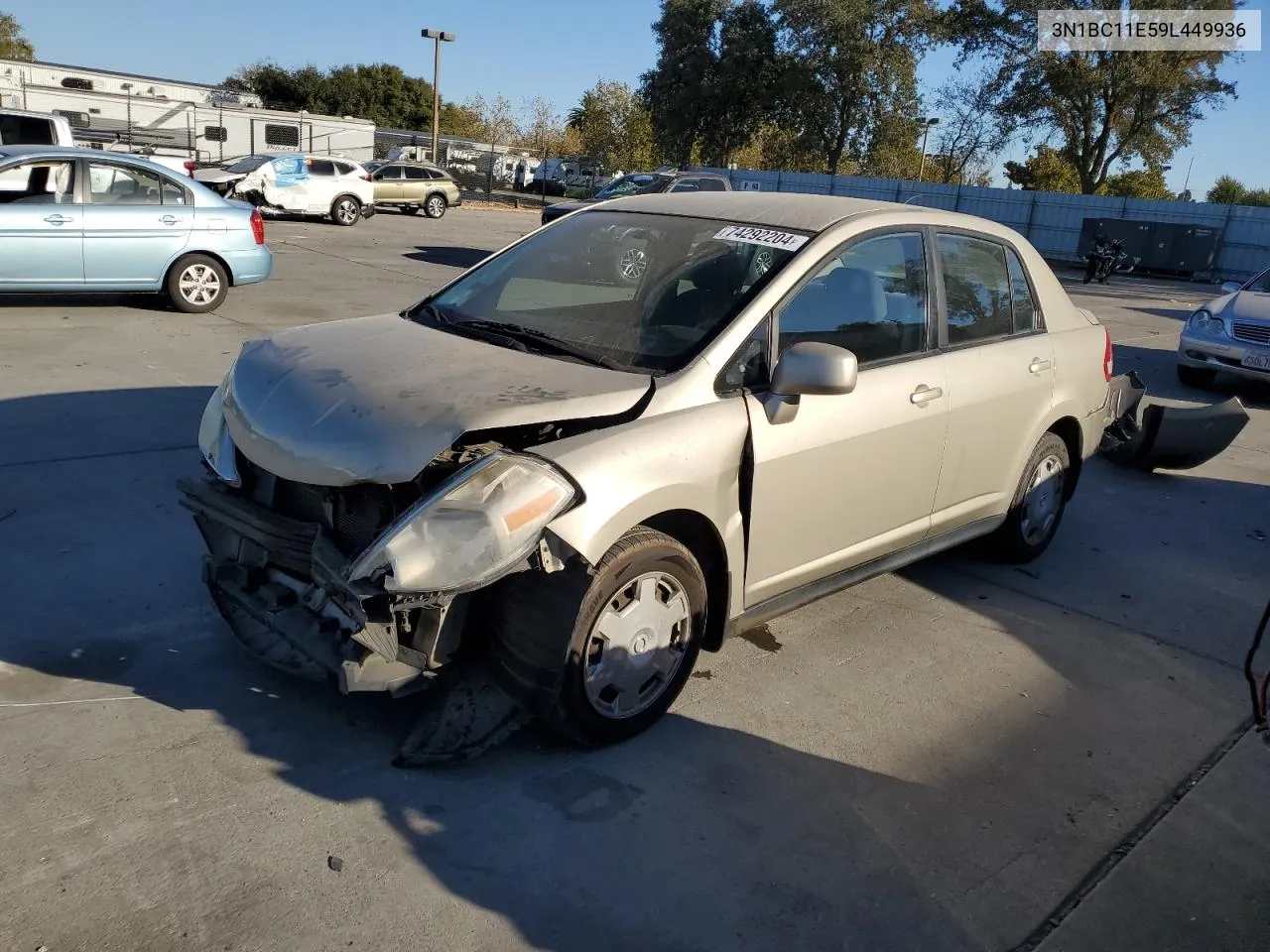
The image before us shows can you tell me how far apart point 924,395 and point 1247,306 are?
8.34 m

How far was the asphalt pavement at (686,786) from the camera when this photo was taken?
2.75 metres

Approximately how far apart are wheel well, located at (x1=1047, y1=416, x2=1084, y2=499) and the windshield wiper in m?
2.78

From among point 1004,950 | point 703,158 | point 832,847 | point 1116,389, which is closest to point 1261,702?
point 1004,950

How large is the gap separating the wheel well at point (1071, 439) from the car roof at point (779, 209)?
3.93 ft

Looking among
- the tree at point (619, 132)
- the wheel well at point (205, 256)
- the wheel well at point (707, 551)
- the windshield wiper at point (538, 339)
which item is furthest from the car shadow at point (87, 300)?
the tree at point (619, 132)

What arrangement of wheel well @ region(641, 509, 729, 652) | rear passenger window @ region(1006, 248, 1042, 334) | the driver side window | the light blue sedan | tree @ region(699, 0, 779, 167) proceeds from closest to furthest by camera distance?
wheel well @ region(641, 509, 729, 652) < the driver side window < rear passenger window @ region(1006, 248, 1042, 334) < the light blue sedan < tree @ region(699, 0, 779, 167)

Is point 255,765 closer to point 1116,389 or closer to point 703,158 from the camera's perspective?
point 1116,389

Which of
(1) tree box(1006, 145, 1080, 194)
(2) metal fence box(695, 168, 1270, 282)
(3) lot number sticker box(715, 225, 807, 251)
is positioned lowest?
(3) lot number sticker box(715, 225, 807, 251)

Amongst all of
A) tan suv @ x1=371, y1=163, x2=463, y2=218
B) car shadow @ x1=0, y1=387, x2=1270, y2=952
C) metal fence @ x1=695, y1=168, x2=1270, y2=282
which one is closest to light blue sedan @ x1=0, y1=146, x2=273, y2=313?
car shadow @ x1=0, y1=387, x2=1270, y2=952

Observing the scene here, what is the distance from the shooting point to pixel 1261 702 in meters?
2.71

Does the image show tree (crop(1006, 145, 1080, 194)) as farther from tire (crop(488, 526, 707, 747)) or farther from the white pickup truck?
A: tire (crop(488, 526, 707, 747))

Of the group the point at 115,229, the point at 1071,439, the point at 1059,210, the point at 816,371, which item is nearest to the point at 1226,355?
the point at 1071,439

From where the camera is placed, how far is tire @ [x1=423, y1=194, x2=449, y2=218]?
29.7m

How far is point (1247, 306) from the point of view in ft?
35.1
